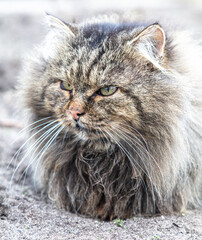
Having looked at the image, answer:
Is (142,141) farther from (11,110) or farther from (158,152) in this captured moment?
(11,110)

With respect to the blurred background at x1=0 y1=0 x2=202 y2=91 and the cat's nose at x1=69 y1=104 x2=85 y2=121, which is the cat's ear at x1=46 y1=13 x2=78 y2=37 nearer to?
the cat's nose at x1=69 y1=104 x2=85 y2=121

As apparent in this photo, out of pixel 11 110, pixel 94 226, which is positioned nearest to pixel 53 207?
pixel 94 226

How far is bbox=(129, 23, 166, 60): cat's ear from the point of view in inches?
90.8

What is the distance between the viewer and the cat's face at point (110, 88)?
231cm

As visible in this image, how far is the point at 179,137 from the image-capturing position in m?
2.46

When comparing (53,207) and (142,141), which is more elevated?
(142,141)

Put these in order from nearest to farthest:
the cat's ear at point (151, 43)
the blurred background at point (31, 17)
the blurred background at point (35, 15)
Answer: the cat's ear at point (151, 43), the blurred background at point (31, 17), the blurred background at point (35, 15)

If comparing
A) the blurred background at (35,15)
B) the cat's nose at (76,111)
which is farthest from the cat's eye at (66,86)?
the blurred background at (35,15)

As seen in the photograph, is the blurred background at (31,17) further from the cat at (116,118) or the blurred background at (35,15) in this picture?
the cat at (116,118)

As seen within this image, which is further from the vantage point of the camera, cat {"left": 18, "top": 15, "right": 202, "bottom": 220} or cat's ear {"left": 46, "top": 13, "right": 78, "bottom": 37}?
cat's ear {"left": 46, "top": 13, "right": 78, "bottom": 37}

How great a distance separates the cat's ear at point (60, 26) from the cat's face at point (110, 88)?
152 millimetres

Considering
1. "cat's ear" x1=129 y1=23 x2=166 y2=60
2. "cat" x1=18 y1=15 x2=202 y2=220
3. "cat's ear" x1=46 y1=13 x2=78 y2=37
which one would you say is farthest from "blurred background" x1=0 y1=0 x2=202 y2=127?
"cat's ear" x1=129 y1=23 x2=166 y2=60

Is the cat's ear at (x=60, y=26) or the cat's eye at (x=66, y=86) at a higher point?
the cat's ear at (x=60, y=26)

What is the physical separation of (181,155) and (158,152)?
0.55 feet
